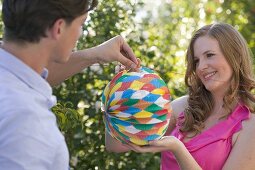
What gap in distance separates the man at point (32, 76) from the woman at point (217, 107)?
129 centimetres

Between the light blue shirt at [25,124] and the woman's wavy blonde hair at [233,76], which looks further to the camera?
the woman's wavy blonde hair at [233,76]

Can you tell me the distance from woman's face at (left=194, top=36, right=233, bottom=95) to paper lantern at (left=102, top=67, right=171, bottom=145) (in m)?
0.61

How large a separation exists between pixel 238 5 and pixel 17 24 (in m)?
4.52

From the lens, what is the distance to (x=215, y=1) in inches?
238

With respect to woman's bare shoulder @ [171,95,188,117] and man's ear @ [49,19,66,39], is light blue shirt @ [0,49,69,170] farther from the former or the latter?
woman's bare shoulder @ [171,95,188,117]

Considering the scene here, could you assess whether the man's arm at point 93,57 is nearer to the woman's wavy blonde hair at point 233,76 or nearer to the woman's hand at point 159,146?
the woman's hand at point 159,146

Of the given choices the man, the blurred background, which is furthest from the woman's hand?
the blurred background

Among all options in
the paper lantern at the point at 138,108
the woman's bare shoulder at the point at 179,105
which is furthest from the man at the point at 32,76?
the woman's bare shoulder at the point at 179,105

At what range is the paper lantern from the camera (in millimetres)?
2189

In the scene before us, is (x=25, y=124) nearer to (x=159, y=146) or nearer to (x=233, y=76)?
(x=159, y=146)

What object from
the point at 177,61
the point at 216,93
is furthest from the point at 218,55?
the point at 177,61

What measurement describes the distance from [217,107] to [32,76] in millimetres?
1611

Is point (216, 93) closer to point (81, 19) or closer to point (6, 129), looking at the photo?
point (81, 19)

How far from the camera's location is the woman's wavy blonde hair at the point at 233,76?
9.32 ft
